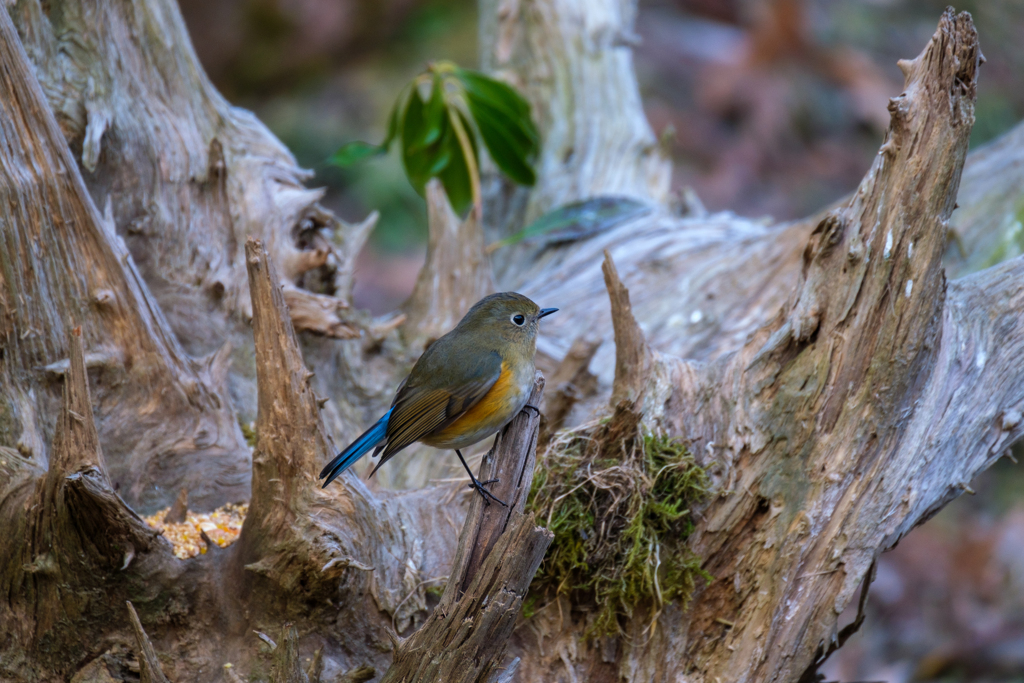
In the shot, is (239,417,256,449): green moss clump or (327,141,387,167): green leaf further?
(327,141,387,167): green leaf

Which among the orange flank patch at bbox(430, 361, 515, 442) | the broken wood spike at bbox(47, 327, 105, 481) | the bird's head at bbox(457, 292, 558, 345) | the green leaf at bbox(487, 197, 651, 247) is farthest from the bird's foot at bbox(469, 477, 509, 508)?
the green leaf at bbox(487, 197, 651, 247)

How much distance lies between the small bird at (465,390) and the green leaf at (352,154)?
96.3 inches

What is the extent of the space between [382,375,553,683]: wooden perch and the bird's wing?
44 cm

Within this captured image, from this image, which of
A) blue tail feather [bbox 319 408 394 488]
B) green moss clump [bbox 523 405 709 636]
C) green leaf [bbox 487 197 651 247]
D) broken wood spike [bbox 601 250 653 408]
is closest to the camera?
blue tail feather [bbox 319 408 394 488]

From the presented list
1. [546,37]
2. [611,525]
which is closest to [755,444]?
[611,525]

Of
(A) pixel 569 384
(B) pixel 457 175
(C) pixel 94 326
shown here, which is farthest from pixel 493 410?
(B) pixel 457 175

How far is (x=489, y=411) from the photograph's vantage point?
2.52 m

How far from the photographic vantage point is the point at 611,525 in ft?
8.76

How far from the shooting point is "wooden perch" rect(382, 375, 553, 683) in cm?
202

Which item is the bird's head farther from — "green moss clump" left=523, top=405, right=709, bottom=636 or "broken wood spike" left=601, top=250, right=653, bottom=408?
"green moss clump" left=523, top=405, right=709, bottom=636

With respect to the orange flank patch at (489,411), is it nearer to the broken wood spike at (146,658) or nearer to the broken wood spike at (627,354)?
the broken wood spike at (627,354)

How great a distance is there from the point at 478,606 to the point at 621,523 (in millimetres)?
774

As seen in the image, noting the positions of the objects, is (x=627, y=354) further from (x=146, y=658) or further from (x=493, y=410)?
(x=146, y=658)

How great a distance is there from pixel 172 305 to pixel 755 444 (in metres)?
2.46
